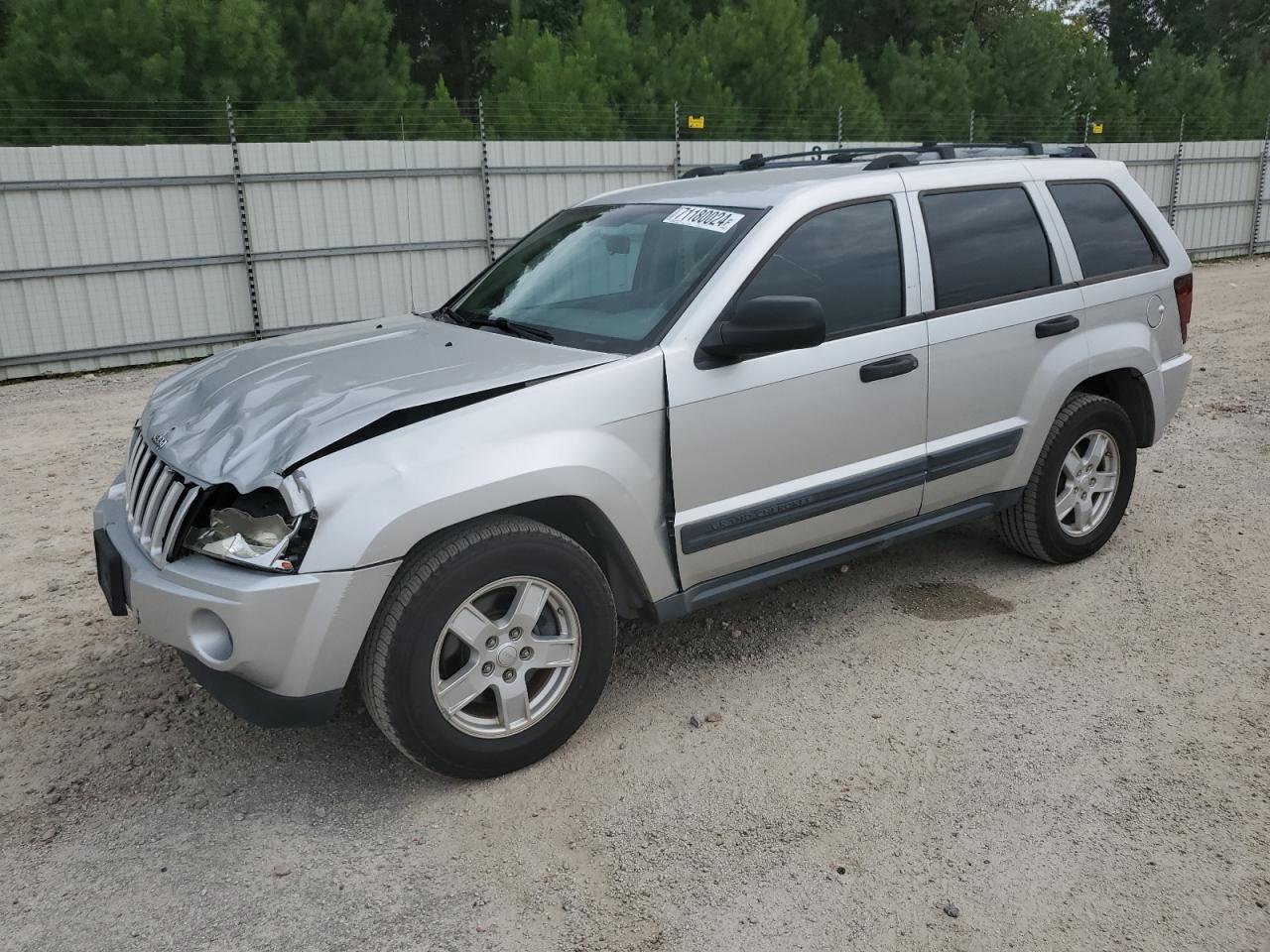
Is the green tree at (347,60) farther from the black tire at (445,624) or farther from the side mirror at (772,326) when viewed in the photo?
the black tire at (445,624)

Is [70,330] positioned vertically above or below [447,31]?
below

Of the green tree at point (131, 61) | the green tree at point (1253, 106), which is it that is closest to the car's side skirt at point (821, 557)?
the green tree at point (131, 61)

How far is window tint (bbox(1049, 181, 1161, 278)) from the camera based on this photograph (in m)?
4.67

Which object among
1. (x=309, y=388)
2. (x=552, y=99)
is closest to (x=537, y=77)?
(x=552, y=99)

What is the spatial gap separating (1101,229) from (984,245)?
0.82 m

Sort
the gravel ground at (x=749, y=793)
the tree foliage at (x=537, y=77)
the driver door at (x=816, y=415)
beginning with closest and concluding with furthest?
the gravel ground at (x=749, y=793) → the driver door at (x=816, y=415) → the tree foliage at (x=537, y=77)

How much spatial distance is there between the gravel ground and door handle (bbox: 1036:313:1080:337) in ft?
3.64

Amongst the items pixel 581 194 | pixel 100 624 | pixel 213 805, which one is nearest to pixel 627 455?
pixel 213 805

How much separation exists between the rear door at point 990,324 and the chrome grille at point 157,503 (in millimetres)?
2636

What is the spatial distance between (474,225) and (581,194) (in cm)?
147

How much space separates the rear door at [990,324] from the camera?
4.16m

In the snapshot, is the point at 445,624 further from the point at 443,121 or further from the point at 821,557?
the point at 443,121

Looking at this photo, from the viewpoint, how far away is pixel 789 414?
12.2ft

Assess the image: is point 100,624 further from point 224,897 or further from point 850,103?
point 850,103
